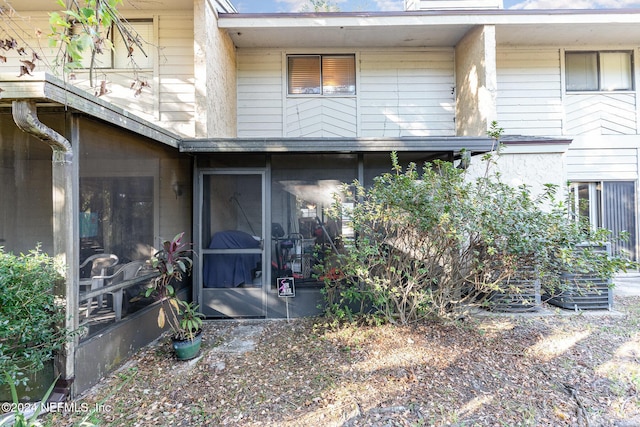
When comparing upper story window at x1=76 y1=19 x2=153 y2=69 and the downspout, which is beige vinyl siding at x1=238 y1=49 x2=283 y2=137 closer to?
upper story window at x1=76 y1=19 x2=153 y2=69

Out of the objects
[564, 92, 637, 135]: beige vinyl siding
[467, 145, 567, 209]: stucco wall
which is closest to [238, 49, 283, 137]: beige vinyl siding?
[467, 145, 567, 209]: stucco wall

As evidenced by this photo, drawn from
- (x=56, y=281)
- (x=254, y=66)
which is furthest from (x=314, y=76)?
(x=56, y=281)

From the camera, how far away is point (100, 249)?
3.07m

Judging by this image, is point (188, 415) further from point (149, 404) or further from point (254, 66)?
point (254, 66)

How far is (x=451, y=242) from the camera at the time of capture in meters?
3.37

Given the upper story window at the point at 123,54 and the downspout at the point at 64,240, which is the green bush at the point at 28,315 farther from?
the upper story window at the point at 123,54

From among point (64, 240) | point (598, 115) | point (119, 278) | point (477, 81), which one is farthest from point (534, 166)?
point (64, 240)

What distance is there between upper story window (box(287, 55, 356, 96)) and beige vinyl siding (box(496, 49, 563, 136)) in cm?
325

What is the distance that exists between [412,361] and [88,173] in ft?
12.4

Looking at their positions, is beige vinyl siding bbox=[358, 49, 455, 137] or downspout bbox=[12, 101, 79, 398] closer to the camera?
downspout bbox=[12, 101, 79, 398]

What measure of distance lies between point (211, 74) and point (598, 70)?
26.2 ft

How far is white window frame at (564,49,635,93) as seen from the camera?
640 cm

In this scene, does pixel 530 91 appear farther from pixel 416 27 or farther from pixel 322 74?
pixel 322 74

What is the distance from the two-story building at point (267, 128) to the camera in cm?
288
